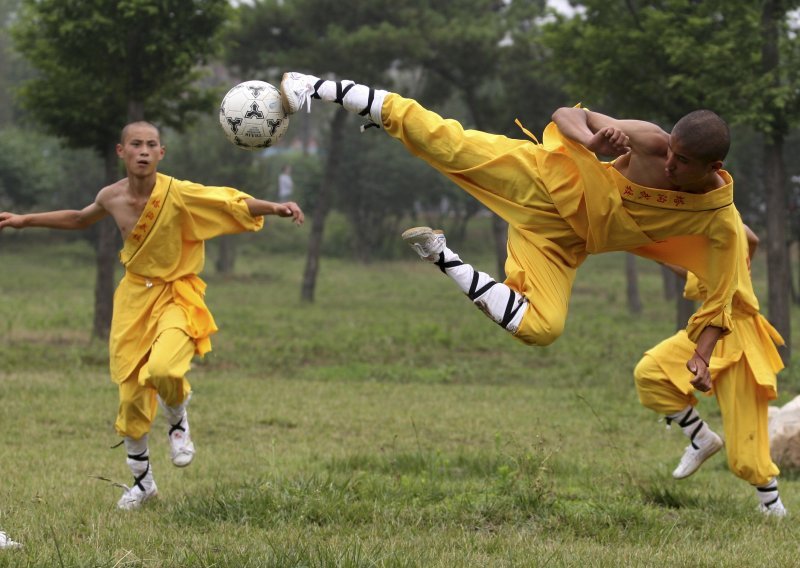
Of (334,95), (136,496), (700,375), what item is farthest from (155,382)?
(700,375)

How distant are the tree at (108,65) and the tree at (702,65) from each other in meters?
5.17

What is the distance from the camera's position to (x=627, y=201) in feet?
21.3

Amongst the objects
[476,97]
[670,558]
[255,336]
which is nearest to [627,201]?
[670,558]

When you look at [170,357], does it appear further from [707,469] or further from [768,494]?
[707,469]

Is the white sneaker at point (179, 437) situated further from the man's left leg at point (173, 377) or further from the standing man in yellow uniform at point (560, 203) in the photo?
the standing man in yellow uniform at point (560, 203)

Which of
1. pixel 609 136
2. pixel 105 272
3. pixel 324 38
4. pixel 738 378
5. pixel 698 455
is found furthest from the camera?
pixel 324 38

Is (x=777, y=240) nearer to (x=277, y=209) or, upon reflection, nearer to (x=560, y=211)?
(x=560, y=211)

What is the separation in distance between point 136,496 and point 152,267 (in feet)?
4.81

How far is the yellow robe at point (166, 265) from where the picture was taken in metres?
7.42

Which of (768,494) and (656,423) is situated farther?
(656,423)

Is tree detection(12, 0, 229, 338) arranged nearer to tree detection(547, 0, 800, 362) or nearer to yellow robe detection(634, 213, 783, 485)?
tree detection(547, 0, 800, 362)

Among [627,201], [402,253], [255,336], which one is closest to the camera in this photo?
[627,201]

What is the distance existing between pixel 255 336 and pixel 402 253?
2877 cm

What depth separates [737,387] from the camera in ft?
24.0
